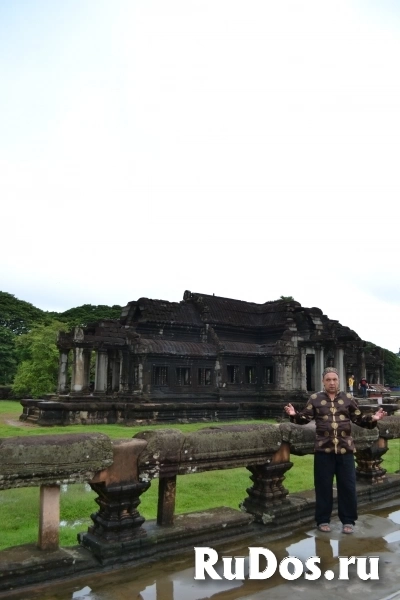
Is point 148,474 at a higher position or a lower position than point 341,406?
lower

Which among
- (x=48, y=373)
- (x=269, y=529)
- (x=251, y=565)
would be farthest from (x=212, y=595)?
(x=48, y=373)

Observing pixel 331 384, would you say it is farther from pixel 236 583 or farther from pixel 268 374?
pixel 268 374

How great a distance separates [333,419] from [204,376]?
26229 mm

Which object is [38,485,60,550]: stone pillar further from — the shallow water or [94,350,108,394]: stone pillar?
[94,350,108,394]: stone pillar

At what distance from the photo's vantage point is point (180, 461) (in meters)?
Answer: 4.43

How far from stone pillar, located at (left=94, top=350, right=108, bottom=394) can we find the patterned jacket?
80.0ft

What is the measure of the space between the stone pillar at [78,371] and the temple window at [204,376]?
7.35 m

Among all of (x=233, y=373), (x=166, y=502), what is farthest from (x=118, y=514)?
(x=233, y=373)

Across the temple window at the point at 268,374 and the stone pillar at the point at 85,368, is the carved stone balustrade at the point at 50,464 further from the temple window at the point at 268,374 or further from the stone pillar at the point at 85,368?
the temple window at the point at 268,374

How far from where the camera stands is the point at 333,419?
193 inches

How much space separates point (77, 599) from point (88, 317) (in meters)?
65.4

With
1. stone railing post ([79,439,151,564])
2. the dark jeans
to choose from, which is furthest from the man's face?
stone railing post ([79,439,151,564])

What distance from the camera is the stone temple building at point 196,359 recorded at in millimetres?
26312

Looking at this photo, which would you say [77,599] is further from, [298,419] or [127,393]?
[127,393]
